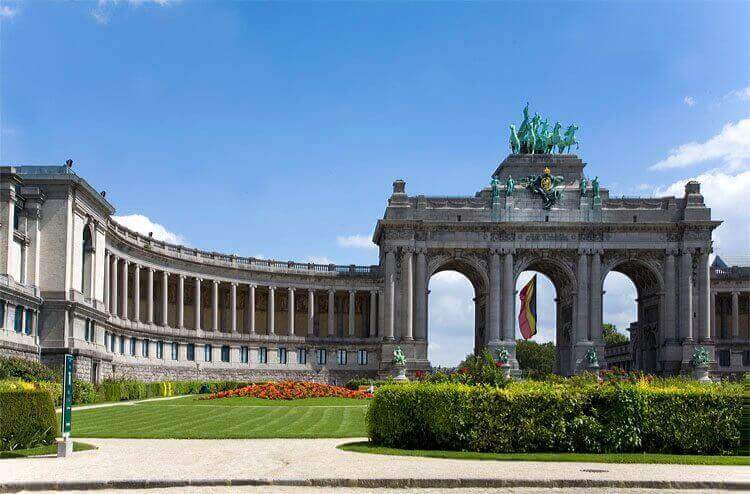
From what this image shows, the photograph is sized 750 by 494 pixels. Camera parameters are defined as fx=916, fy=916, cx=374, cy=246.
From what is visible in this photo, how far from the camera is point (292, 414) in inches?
2025

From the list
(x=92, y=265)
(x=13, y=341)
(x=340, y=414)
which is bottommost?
(x=340, y=414)

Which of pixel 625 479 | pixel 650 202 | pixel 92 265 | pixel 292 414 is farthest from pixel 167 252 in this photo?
pixel 625 479

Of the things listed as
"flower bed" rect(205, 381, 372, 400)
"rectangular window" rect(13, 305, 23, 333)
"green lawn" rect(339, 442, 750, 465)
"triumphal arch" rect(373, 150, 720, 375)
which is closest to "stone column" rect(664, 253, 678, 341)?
"triumphal arch" rect(373, 150, 720, 375)

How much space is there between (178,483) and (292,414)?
1078 inches

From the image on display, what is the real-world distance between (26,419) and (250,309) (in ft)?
259

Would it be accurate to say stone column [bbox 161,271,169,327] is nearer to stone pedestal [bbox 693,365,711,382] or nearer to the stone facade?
the stone facade

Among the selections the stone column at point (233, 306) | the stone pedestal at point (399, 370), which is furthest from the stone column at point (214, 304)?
the stone pedestal at point (399, 370)

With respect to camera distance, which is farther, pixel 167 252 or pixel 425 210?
pixel 425 210

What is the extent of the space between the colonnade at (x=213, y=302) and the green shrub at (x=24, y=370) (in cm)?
2285

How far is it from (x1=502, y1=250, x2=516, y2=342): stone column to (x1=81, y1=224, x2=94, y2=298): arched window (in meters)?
53.4

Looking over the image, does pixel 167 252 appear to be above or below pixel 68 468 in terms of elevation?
above

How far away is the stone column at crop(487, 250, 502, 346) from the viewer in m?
110

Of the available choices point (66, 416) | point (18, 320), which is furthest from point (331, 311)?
point (66, 416)

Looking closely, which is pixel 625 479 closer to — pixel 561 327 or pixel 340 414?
pixel 340 414
